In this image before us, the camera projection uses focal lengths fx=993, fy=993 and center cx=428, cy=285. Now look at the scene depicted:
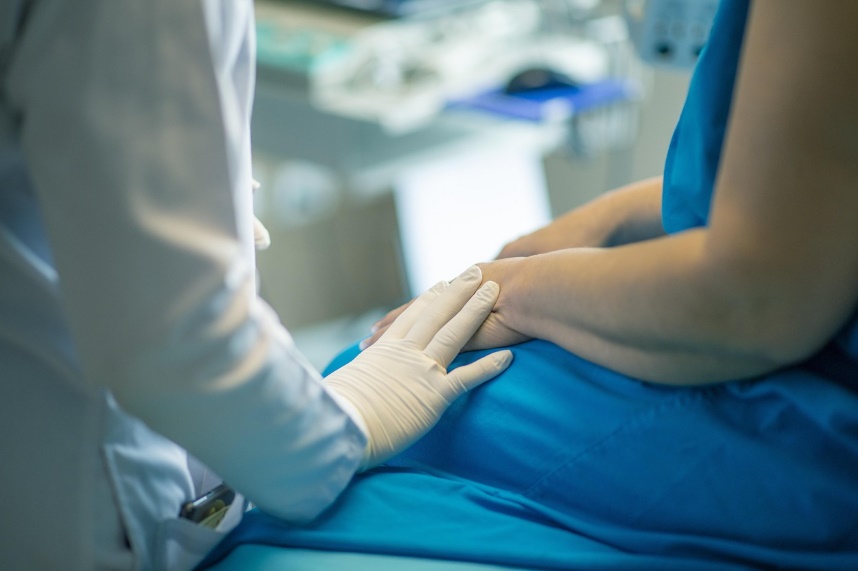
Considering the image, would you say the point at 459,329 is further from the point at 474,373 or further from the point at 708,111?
the point at 708,111

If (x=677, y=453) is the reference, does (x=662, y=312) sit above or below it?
above

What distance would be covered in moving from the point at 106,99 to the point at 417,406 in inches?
14.4

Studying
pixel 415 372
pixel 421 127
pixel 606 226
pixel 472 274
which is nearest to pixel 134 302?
pixel 415 372

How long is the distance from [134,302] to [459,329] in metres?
0.34

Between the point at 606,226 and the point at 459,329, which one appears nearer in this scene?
the point at 459,329

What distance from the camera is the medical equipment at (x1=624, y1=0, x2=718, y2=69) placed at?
1.41 m

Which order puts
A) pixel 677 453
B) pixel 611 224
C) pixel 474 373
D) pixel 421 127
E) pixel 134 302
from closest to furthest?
1. pixel 134 302
2. pixel 677 453
3. pixel 474 373
4. pixel 611 224
5. pixel 421 127

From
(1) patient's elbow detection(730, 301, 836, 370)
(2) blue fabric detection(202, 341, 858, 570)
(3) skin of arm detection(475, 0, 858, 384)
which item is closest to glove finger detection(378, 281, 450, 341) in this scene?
(2) blue fabric detection(202, 341, 858, 570)

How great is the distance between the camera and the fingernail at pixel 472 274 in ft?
3.15

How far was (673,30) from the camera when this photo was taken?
1.47 meters

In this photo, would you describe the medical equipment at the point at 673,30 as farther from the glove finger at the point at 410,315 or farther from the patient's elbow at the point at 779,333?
the patient's elbow at the point at 779,333

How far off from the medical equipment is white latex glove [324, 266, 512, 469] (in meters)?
0.65

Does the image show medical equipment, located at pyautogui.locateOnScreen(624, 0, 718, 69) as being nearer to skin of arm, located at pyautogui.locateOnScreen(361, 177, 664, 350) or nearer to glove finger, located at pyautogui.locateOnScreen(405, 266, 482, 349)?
skin of arm, located at pyautogui.locateOnScreen(361, 177, 664, 350)

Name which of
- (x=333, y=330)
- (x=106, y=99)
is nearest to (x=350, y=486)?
(x=106, y=99)
